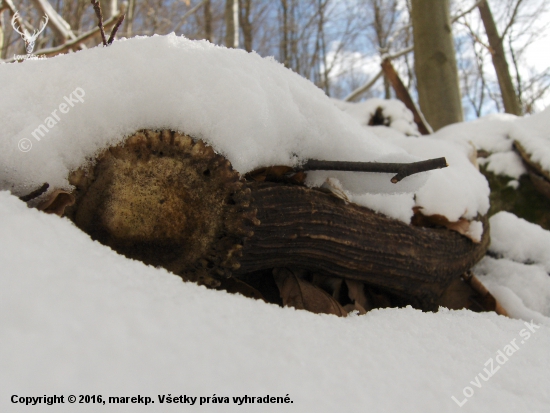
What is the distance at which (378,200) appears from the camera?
104cm

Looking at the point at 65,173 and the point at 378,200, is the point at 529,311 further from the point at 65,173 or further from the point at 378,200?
the point at 65,173

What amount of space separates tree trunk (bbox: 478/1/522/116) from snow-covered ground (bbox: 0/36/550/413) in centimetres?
530

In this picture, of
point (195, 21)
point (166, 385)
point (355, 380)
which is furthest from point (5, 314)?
point (195, 21)

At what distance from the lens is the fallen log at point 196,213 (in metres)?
0.69

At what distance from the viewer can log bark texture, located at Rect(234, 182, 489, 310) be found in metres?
0.81

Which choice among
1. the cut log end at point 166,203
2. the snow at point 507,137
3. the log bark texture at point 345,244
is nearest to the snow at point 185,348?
the cut log end at point 166,203

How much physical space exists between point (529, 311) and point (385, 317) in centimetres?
76

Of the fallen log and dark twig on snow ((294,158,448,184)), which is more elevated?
dark twig on snow ((294,158,448,184))

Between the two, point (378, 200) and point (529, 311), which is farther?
point (529, 311)

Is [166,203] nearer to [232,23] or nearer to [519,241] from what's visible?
[519,241]

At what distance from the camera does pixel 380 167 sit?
0.84m

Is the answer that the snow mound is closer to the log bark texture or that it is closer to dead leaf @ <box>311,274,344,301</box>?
the log bark texture

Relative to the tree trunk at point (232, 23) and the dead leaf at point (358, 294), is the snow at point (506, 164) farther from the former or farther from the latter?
the tree trunk at point (232, 23)

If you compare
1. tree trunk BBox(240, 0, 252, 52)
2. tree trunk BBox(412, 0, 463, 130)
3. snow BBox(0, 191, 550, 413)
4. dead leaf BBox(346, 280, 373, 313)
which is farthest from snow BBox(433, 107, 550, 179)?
tree trunk BBox(240, 0, 252, 52)
